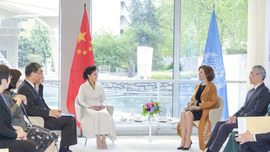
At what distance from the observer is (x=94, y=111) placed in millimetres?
6152

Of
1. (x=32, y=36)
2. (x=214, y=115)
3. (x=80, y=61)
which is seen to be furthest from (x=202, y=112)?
(x=32, y=36)

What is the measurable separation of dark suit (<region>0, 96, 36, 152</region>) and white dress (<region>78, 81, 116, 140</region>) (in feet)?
7.21

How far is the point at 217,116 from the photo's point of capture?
5.98m

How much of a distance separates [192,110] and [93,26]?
268 centimetres

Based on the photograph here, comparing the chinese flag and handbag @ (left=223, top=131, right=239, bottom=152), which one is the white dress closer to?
Answer: the chinese flag

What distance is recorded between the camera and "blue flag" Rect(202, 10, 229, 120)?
270 inches

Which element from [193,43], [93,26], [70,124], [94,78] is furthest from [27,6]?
[193,43]

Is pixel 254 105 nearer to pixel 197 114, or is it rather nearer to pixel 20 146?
pixel 197 114

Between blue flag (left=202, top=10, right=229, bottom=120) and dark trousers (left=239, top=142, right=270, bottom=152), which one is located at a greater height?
blue flag (left=202, top=10, right=229, bottom=120)

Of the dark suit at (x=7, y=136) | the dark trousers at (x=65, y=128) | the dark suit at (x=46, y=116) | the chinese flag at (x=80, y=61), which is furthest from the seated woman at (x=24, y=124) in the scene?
the chinese flag at (x=80, y=61)

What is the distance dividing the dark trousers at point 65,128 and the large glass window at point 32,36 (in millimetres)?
1871

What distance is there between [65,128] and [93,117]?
0.65 metres

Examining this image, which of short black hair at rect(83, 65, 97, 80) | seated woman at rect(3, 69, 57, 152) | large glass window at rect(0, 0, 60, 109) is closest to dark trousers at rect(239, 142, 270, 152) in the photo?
seated woman at rect(3, 69, 57, 152)

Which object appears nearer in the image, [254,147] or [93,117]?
[254,147]
